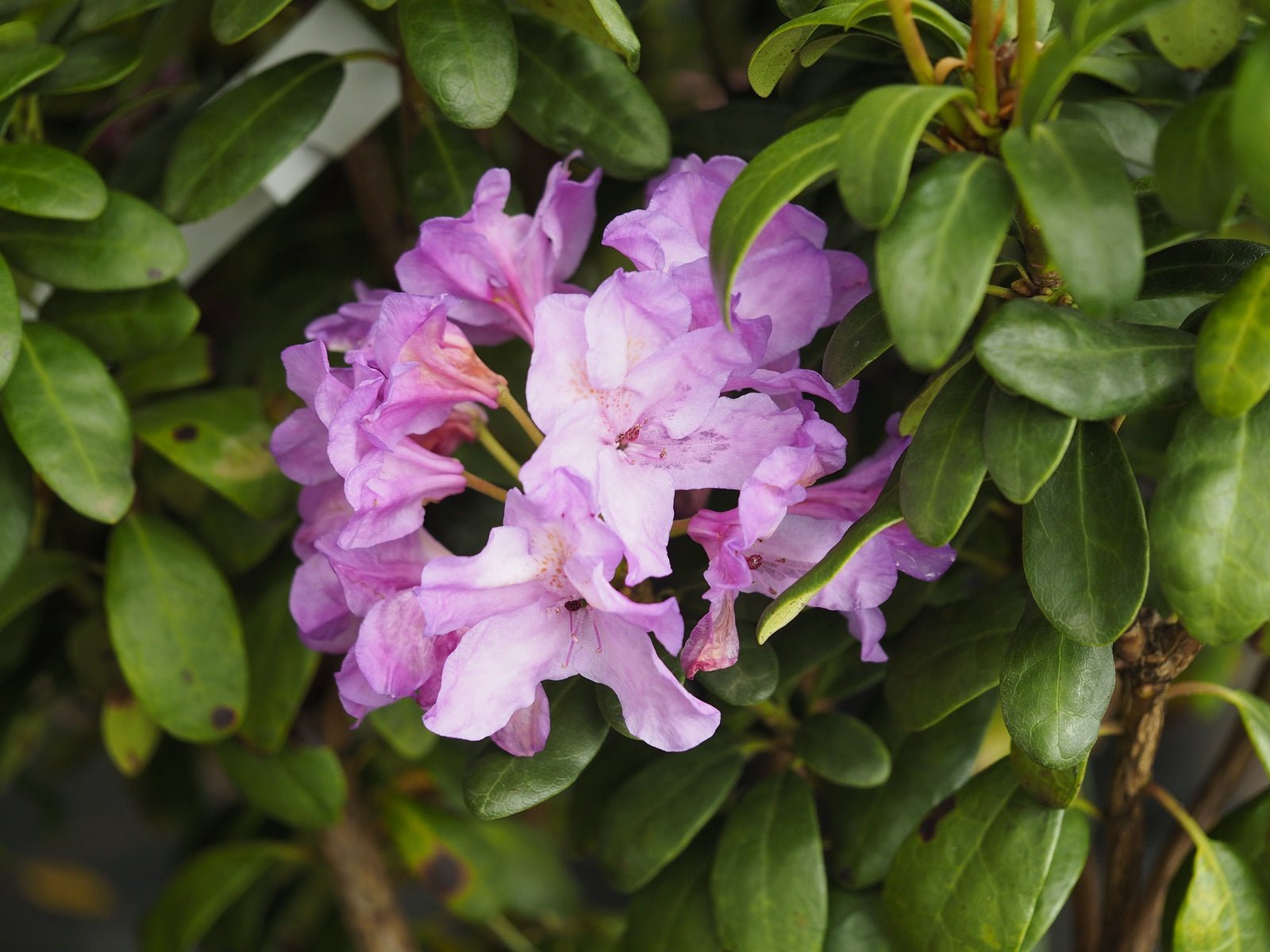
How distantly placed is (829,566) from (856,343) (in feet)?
0.44

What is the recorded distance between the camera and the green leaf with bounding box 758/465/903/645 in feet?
2.02

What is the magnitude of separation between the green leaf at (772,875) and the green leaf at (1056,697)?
0.80 feet

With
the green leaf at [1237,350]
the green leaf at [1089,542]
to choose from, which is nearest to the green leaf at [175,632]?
the green leaf at [1089,542]

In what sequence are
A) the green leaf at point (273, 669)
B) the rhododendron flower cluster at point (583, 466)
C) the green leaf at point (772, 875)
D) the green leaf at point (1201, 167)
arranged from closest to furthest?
the green leaf at point (1201, 167) < the rhododendron flower cluster at point (583, 466) < the green leaf at point (772, 875) < the green leaf at point (273, 669)

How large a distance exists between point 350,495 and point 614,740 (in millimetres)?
440

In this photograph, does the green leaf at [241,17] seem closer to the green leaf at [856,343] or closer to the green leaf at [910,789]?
the green leaf at [856,343]

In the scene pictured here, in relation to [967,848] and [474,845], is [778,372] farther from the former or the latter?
[474,845]

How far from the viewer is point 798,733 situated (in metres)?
0.91

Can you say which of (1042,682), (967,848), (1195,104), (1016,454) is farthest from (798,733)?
(1195,104)

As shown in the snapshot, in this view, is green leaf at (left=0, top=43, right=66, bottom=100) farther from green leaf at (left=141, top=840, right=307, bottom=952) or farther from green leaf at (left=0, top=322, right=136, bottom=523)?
green leaf at (left=141, top=840, right=307, bottom=952)

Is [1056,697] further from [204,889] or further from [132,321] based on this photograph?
[204,889]

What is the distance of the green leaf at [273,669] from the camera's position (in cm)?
98

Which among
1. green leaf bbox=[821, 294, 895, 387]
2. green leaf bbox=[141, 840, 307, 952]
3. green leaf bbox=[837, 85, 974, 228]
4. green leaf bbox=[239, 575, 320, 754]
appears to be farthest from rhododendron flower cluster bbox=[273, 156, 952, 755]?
green leaf bbox=[141, 840, 307, 952]

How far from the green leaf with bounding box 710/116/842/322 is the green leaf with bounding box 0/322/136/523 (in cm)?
48
